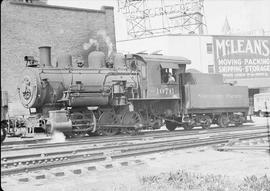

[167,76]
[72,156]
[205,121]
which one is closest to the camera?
[72,156]

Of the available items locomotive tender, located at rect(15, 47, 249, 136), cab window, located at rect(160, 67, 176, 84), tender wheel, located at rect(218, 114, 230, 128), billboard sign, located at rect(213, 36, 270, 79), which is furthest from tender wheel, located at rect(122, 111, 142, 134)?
billboard sign, located at rect(213, 36, 270, 79)

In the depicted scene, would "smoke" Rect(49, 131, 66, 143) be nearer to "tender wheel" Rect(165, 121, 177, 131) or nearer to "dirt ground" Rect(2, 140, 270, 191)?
"dirt ground" Rect(2, 140, 270, 191)

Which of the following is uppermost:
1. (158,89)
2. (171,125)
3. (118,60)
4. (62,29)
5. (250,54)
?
(62,29)

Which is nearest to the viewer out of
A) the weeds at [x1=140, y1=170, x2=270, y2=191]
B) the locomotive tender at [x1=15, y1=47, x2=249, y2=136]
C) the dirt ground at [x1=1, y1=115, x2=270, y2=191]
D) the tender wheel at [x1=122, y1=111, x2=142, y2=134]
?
the weeds at [x1=140, y1=170, x2=270, y2=191]

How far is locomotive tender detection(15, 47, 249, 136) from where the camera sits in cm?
1232

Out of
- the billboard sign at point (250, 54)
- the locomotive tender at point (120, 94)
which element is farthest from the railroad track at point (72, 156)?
the locomotive tender at point (120, 94)

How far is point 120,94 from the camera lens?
13320 millimetres

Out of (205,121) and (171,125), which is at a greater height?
(205,121)

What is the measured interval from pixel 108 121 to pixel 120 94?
43.0 inches

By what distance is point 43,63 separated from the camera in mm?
12609

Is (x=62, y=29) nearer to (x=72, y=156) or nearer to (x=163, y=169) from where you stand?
(x=72, y=156)

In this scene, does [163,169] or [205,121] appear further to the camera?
[205,121]

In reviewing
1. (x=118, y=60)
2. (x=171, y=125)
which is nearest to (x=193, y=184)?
(x=118, y=60)

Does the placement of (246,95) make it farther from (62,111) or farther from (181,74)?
(62,111)
